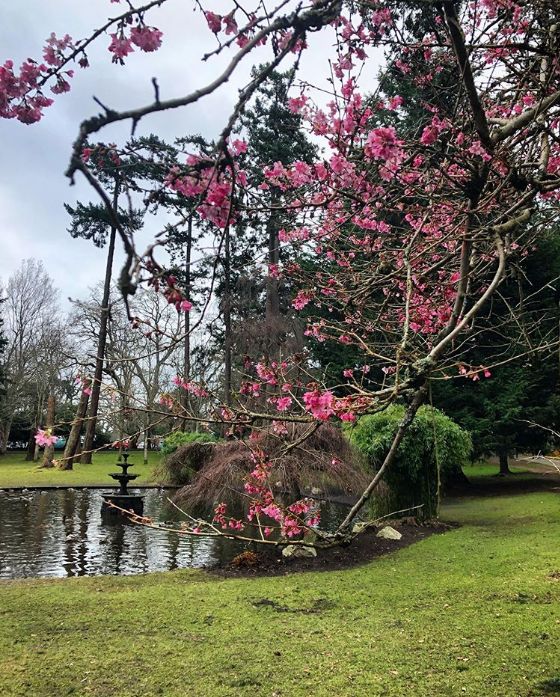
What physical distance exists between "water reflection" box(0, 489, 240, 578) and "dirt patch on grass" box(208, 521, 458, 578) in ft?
2.54

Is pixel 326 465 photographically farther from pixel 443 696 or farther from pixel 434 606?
pixel 443 696

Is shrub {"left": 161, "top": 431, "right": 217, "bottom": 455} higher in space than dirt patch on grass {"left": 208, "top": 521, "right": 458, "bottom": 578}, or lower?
higher

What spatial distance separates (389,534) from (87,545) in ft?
14.9

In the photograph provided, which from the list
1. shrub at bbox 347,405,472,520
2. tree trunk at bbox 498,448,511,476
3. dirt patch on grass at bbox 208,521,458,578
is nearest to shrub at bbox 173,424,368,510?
shrub at bbox 347,405,472,520

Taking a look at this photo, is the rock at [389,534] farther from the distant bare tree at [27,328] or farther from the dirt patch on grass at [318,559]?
the distant bare tree at [27,328]

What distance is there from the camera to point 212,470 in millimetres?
10281

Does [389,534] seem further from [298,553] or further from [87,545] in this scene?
[87,545]

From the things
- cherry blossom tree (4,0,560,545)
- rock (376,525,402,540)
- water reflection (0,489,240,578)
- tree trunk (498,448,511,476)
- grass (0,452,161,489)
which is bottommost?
water reflection (0,489,240,578)

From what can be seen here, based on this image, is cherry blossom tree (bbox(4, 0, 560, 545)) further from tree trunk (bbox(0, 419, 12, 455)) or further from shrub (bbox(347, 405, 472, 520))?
tree trunk (bbox(0, 419, 12, 455))

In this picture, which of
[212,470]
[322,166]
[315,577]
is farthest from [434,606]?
[212,470]

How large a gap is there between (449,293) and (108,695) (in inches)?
161

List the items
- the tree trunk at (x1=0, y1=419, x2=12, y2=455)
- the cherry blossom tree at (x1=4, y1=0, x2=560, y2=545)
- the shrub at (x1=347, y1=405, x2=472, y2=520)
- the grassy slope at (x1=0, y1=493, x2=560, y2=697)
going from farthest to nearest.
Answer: the tree trunk at (x1=0, y1=419, x2=12, y2=455), the shrub at (x1=347, y1=405, x2=472, y2=520), the grassy slope at (x1=0, y1=493, x2=560, y2=697), the cherry blossom tree at (x1=4, y1=0, x2=560, y2=545)

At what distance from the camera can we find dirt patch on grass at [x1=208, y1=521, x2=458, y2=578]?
7.05 metres

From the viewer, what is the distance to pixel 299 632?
463 centimetres
